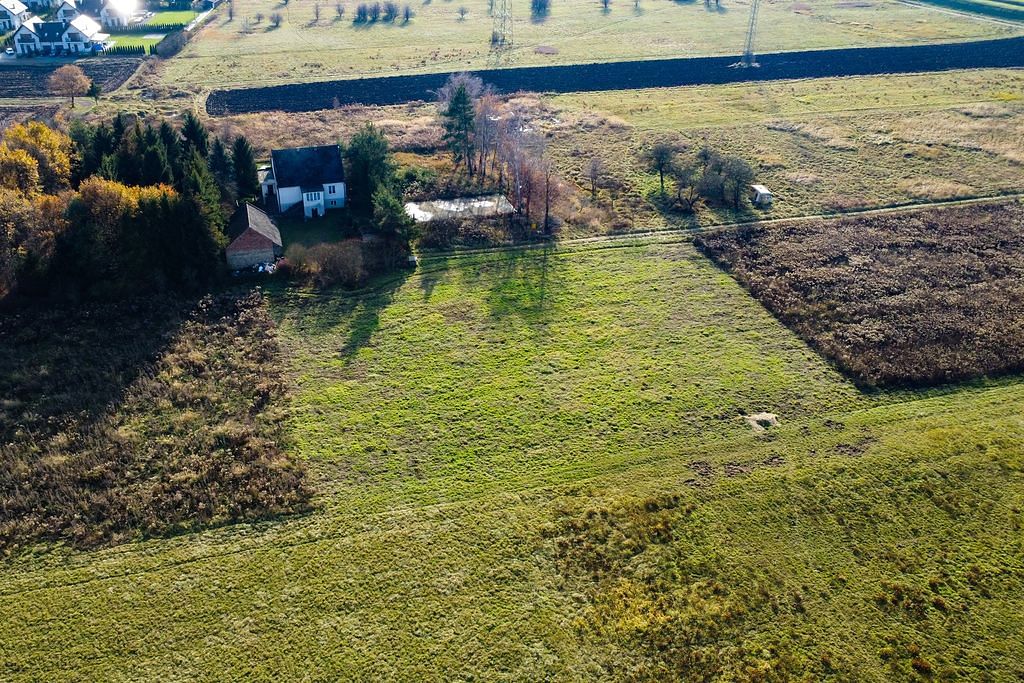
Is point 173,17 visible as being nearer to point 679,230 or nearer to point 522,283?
point 522,283

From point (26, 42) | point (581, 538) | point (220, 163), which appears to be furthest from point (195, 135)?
point (26, 42)

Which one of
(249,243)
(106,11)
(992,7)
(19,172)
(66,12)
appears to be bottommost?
(249,243)

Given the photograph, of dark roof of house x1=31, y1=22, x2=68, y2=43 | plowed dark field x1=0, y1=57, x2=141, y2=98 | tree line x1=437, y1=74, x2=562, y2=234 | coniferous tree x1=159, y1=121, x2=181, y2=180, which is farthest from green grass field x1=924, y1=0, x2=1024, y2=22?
dark roof of house x1=31, y1=22, x2=68, y2=43

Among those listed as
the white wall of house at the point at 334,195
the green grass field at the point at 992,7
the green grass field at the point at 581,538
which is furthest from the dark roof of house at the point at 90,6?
the green grass field at the point at 992,7

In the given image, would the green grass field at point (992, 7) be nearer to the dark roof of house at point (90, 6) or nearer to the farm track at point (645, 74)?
the farm track at point (645, 74)

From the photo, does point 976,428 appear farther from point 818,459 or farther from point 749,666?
point 749,666

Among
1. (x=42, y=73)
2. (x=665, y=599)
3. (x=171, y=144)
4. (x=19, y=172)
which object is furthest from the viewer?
(x=42, y=73)

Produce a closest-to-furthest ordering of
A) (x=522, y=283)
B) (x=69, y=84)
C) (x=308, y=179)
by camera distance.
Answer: (x=522, y=283), (x=308, y=179), (x=69, y=84)
